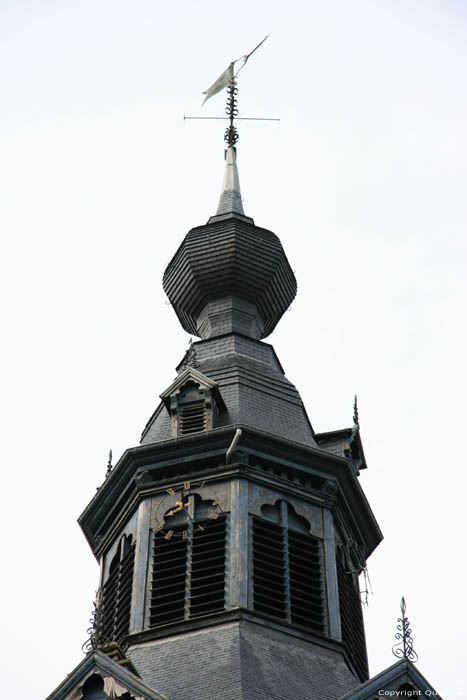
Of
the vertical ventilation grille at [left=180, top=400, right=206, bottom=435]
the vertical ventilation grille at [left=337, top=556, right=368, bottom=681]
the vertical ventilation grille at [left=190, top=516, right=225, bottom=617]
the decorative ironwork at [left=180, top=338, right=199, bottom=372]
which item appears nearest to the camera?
the vertical ventilation grille at [left=190, top=516, right=225, bottom=617]

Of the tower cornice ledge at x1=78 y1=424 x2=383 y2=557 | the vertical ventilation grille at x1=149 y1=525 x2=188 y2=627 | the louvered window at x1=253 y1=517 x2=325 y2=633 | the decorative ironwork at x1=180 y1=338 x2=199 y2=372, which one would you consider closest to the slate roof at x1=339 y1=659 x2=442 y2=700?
the louvered window at x1=253 y1=517 x2=325 y2=633

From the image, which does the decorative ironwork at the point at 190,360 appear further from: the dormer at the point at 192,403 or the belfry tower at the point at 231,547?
the dormer at the point at 192,403

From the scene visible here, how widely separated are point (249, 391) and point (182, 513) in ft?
16.4

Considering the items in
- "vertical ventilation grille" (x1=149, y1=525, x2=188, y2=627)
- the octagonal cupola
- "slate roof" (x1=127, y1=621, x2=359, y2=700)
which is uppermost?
the octagonal cupola

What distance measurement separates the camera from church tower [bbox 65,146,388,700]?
130ft

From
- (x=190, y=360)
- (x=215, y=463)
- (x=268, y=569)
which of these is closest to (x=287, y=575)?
(x=268, y=569)

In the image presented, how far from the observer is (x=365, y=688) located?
124 ft

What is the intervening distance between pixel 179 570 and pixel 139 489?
2751 millimetres

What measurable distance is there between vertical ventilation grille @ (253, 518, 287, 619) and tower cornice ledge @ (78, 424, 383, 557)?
4.68 ft

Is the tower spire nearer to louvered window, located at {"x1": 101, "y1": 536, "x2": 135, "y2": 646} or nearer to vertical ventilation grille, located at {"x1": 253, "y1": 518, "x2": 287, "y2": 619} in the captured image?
louvered window, located at {"x1": 101, "y1": 536, "x2": 135, "y2": 646}

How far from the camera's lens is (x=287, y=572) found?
138 ft

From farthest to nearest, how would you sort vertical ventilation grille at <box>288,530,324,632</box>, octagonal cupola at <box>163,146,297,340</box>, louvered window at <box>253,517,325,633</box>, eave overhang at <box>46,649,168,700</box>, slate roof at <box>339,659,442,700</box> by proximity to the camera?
1. octagonal cupola at <box>163,146,297,340</box>
2. vertical ventilation grille at <box>288,530,324,632</box>
3. louvered window at <box>253,517,325,633</box>
4. slate roof at <box>339,659,442,700</box>
5. eave overhang at <box>46,649,168,700</box>

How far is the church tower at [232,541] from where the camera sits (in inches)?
1556

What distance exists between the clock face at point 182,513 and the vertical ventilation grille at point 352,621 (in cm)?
315
